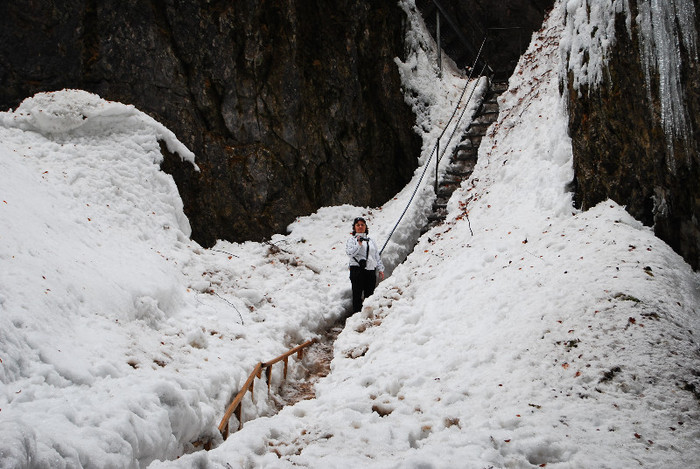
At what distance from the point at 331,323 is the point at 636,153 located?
585 centimetres

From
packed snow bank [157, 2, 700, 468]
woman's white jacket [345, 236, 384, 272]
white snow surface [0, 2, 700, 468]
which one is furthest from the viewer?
woman's white jacket [345, 236, 384, 272]

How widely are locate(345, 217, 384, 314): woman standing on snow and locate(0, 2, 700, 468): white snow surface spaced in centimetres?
52

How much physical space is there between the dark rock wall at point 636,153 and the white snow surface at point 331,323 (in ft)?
1.03

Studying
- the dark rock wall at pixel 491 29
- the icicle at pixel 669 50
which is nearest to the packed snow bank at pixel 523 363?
the icicle at pixel 669 50

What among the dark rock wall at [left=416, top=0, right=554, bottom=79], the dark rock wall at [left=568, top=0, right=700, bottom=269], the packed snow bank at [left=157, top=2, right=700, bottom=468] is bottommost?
the packed snow bank at [left=157, top=2, right=700, bottom=468]

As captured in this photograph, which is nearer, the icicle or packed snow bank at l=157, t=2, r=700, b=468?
packed snow bank at l=157, t=2, r=700, b=468

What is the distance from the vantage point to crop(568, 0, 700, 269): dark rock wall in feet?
19.0

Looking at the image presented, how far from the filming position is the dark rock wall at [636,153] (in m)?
5.79

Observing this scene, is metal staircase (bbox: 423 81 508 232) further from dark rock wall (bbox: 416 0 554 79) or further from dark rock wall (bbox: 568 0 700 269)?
dark rock wall (bbox: 416 0 554 79)

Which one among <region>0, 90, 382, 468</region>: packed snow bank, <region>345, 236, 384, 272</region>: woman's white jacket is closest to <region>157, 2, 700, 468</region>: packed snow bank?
<region>0, 90, 382, 468</region>: packed snow bank

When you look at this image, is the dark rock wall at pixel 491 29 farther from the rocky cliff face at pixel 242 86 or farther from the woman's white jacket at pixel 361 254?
the woman's white jacket at pixel 361 254

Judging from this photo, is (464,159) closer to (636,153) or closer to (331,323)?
(331,323)

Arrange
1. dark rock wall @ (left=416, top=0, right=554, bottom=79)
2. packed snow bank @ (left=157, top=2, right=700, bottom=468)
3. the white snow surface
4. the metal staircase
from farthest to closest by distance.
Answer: dark rock wall @ (left=416, top=0, right=554, bottom=79), the metal staircase, the white snow surface, packed snow bank @ (left=157, top=2, right=700, bottom=468)

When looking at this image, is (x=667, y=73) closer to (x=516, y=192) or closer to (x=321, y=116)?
(x=516, y=192)
